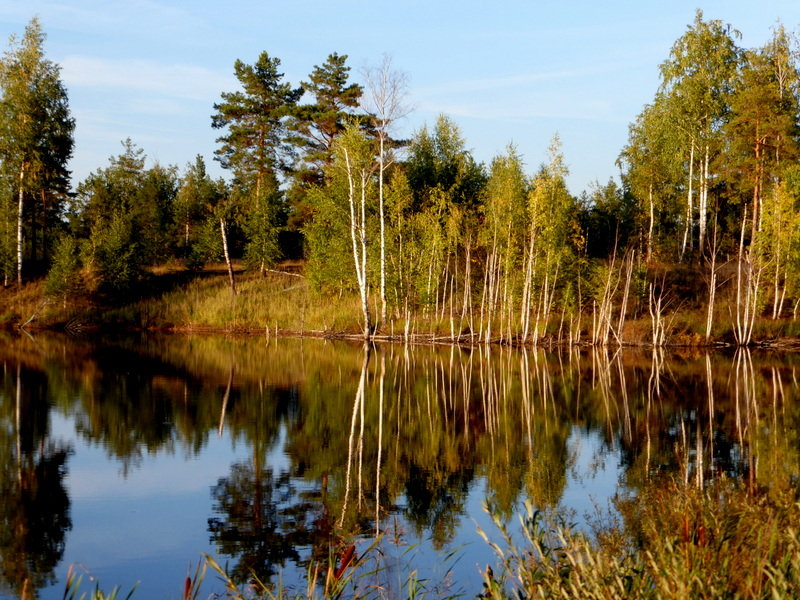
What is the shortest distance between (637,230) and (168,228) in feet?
102

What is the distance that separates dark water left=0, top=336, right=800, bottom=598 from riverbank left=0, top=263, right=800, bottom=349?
23.9 feet

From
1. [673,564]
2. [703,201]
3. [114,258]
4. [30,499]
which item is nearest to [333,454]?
[30,499]

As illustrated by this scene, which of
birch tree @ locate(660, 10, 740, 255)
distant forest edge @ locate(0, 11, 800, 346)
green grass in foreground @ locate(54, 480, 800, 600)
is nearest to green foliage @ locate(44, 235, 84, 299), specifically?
distant forest edge @ locate(0, 11, 800, 346)

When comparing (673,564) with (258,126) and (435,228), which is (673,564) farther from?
(258,126)

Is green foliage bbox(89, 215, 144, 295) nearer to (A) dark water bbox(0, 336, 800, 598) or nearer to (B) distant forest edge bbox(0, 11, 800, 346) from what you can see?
(B) distant forest edge bbox(0, 11, 800, 346)

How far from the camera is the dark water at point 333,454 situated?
9211 mm

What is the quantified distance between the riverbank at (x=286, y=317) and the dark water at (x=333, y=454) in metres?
7.30

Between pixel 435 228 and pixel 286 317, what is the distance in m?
9.21

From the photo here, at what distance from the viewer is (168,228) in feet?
185

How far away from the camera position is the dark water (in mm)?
9211

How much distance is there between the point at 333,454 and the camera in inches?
562

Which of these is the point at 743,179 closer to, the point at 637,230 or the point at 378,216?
the point at 637,230

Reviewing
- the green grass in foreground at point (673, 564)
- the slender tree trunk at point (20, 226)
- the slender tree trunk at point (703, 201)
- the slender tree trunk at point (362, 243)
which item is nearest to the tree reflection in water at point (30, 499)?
the green grass in foreground at point (673, 564)

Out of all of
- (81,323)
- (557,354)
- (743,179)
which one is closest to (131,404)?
(557,354)
